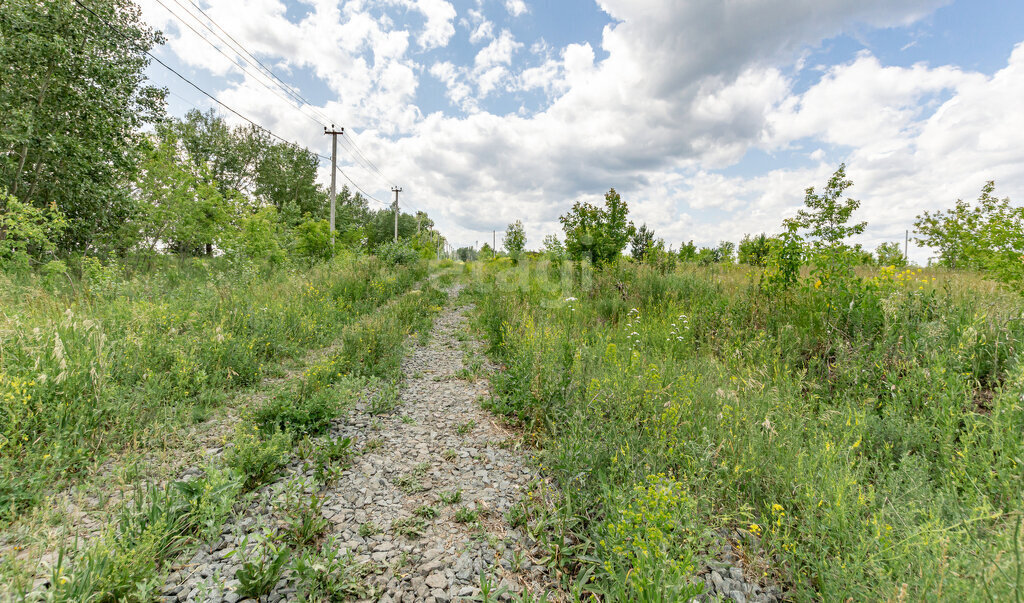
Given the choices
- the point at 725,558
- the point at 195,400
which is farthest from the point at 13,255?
the point at 725,558

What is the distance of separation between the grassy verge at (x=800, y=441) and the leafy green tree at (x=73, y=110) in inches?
520

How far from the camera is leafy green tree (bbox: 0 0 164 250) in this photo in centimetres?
870

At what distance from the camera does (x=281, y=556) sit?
6.61 ft

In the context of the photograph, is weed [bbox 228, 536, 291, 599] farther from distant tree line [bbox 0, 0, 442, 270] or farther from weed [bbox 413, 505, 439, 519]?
distant tree line [bbox 0, 0, 442, 270]

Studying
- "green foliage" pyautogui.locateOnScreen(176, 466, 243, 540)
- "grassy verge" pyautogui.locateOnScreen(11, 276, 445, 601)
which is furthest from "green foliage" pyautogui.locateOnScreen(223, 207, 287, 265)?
"green foliage" pyautogui.locateOnScreen(176, 466, 243, 540)

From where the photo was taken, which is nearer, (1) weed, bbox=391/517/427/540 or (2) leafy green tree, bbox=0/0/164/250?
(1) weed, bbox=391/517/427/540

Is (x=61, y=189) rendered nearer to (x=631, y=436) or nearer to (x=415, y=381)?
(x=415, y=381)

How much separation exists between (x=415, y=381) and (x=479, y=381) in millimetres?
1010

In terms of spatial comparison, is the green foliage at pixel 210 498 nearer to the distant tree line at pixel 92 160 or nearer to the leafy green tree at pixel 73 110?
the distant tree line at pixel 92 160

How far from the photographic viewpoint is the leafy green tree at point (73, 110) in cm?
870

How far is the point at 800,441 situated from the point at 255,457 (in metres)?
4.57

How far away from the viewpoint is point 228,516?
2.47 metres

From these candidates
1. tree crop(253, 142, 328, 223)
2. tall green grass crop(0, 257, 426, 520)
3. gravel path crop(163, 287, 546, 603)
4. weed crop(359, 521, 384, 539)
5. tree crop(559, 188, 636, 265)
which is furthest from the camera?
tree crop(253, 142, 328, 223)

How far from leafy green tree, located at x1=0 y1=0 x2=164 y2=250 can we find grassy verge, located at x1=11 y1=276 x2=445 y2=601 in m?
10.4
